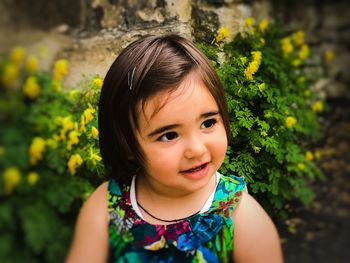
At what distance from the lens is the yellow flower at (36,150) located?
140 centimetres

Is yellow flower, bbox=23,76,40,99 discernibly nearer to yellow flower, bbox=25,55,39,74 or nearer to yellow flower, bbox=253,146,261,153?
yellow flower, bbox=25,55,39,74

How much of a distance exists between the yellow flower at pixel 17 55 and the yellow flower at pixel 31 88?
6cm

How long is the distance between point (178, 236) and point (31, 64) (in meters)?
0.66

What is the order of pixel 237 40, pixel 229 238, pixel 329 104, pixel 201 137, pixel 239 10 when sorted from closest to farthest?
pixel 201 137, pixel 229 238, pixel 237 40, pixel 239 10, pixel 329 104

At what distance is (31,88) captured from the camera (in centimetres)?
139

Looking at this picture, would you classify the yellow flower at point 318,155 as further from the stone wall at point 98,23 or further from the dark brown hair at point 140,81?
the dark brown hair at point 140,81

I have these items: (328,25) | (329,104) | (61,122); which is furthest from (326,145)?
(61,122)

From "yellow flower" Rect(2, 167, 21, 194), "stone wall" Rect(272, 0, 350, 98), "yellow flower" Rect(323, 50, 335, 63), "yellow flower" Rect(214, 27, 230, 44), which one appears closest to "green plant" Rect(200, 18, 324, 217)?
"yellow flower" Rect(214, 27, 230, 44)

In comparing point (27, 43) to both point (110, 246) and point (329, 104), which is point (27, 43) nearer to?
point (110, 246)

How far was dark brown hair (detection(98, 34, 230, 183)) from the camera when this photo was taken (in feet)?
4.40

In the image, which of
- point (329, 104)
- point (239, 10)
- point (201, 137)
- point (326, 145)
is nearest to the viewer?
point (201, 137)

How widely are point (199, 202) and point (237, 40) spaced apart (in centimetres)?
69

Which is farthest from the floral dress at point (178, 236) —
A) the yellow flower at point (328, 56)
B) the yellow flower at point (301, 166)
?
the yellow flower at point (328, 56)

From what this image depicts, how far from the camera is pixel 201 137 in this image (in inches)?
52.8
